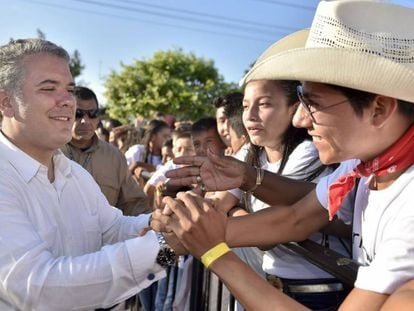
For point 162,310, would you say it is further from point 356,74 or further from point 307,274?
point 356,74

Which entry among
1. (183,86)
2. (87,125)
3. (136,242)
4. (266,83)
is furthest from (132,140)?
(183,86)

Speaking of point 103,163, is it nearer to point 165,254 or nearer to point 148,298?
point 148,298

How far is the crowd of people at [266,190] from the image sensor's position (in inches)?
61.9

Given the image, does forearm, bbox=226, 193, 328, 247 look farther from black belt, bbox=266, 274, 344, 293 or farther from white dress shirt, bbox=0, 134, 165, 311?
white dress shirt, bbox=0, 134, 165, 311

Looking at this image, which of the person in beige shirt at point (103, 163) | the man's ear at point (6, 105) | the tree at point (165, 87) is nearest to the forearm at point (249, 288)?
the man's ear at point (6, 105)

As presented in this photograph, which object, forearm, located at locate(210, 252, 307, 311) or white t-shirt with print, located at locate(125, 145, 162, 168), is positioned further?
white t-shirt with print, located at locate(125, 145, 162, 168)

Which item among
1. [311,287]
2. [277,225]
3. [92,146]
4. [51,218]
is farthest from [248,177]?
[92,146]

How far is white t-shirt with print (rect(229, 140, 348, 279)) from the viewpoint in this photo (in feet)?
8.29

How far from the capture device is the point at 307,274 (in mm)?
2514

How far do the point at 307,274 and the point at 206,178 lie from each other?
0.74 metres

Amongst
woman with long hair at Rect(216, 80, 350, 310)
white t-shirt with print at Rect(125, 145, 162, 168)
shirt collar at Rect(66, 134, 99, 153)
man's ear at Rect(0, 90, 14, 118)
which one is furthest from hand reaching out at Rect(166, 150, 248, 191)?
white t-shirt with print at Rect(125, 145, 162, 168)

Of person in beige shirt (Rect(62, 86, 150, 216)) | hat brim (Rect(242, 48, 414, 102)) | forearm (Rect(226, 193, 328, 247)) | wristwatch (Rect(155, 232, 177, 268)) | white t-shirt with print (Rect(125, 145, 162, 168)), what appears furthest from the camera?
white t-shirt with print (Rect(125, 145, 162, 168))

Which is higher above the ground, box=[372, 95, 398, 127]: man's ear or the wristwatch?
box=[372, 95, 398, 127]: man's ear

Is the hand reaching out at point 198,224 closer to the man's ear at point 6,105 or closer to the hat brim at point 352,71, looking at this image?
the hat brim at point 352,71
